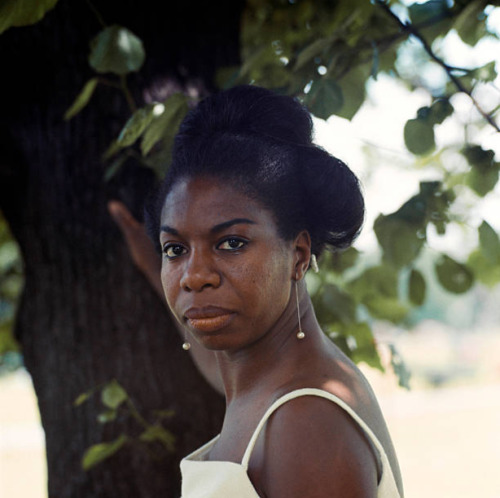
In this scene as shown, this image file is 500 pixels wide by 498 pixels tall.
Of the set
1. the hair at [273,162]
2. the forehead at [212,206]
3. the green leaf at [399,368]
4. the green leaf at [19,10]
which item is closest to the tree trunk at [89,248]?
the green leaf at [399,368]

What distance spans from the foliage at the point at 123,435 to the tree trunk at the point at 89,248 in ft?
0.05

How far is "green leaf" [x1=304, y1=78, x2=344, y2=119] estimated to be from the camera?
1.99 m

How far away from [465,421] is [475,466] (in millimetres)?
3580

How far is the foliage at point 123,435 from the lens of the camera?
2379 mm

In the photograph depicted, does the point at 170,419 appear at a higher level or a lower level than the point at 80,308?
lower

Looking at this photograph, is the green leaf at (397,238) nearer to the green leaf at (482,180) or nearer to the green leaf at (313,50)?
the green leaf at (482,180)

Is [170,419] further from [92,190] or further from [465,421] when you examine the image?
[465,421]

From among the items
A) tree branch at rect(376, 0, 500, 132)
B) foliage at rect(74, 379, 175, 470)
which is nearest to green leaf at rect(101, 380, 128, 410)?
foliage at rect(74, 379, 175, 470)

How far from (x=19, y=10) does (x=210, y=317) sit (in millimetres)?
959

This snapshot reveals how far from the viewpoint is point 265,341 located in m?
1.73

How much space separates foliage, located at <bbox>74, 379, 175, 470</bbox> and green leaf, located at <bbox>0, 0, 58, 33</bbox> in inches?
47.1

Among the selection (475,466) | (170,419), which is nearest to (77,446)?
(170,419)

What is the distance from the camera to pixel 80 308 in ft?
8.70

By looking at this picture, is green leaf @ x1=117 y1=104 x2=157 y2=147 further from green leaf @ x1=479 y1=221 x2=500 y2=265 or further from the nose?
green leaf @ x1=479 y1=221 x2=500 y2=265
